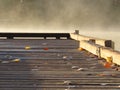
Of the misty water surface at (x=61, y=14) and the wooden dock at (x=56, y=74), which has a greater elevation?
the misty water surface at (x=61, y=14)

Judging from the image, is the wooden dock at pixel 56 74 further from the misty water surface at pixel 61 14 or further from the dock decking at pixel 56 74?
the misty water surface at pixel 61 14

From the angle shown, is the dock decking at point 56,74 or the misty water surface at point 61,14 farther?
the misty water surface at point 61,14

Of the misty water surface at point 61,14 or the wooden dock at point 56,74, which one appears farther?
the misty water surface at point 61,14

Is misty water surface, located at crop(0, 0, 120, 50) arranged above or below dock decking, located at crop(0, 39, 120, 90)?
above

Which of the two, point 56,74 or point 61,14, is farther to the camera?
point 61,14

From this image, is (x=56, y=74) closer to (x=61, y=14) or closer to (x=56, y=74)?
(x=56, y=74)

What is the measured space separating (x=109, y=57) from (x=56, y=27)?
141 meters

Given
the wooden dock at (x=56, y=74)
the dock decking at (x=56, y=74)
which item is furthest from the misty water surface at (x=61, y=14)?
the dock decking at (x=56, y=74)

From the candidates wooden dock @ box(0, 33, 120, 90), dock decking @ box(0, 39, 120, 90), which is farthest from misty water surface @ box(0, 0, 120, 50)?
dock decking @ box(0, 39, 120, 90)

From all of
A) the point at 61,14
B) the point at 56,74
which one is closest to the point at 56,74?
the point at 56,74

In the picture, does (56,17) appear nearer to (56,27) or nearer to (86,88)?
(56,27)

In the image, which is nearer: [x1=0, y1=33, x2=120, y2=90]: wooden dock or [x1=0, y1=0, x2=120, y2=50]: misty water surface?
[x1=0, y1=33, x2=120, y2=90]: wooden dock

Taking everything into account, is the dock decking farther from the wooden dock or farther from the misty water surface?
the misty water surface

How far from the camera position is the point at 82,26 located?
152m
